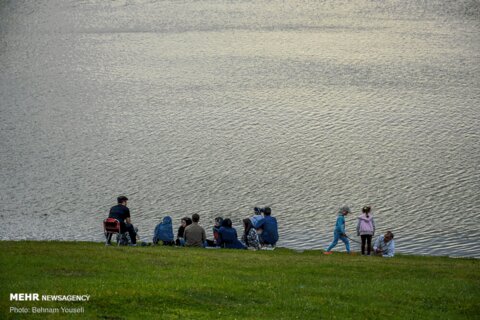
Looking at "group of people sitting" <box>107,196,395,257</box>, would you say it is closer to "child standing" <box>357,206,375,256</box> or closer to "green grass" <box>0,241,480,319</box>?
"child standing" <box>357,206,375,256</box>

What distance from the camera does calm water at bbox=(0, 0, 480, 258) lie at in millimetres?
38188

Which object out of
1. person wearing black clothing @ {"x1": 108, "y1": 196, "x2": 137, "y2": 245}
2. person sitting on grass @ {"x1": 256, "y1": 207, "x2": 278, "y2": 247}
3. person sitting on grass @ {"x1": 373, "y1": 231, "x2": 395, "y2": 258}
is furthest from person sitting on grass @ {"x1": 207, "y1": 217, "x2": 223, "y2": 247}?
person sitting on grass @ {"x1": 373, "y1": 231, "x2": 395, "y2": 258}

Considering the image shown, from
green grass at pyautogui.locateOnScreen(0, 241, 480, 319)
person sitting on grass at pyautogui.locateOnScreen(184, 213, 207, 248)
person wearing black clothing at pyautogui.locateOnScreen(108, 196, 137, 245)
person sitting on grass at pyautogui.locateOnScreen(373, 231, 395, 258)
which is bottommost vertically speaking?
green grass at pyautogui.locateOnScreen(0, 241, 480, 319)

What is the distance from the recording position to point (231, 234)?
27906 mm

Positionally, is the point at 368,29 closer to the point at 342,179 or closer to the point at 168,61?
the point at 168,61

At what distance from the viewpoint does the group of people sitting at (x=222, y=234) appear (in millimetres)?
27812

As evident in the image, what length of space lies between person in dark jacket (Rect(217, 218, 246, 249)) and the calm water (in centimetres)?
453

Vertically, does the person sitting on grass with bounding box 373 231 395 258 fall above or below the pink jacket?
below

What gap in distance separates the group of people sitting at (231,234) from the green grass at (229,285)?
3.16 m

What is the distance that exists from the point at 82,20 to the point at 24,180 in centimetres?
5024

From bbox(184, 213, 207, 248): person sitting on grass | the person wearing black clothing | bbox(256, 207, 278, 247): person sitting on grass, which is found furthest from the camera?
bbox(256, 207, 278, 247): person sitting on grass

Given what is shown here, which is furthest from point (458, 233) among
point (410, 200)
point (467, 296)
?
point (467, 296)

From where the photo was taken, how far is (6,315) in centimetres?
1577

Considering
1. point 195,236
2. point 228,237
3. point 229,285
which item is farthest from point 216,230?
point 229,285
